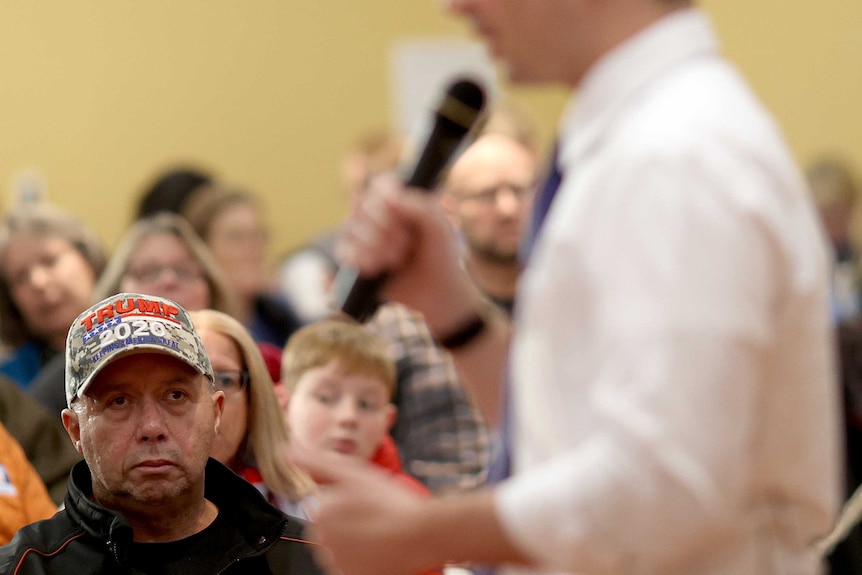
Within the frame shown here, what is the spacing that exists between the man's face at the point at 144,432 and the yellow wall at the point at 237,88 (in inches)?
181

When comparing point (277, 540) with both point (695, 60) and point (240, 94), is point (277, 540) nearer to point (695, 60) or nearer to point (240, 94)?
point (695, 60)

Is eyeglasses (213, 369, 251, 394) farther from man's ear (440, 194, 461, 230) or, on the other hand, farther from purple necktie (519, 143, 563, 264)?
man's ear (440, 194, 461, 230)

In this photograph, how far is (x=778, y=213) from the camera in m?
1.08

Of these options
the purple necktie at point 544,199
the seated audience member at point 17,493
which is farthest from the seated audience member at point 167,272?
the purple necktie at point 544,199

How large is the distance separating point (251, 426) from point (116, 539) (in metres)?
0.62

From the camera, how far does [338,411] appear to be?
309cm

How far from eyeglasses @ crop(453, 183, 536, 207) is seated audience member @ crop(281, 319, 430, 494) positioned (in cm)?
105

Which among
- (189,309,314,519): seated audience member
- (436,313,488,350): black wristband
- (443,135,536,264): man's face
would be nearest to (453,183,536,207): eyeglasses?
(443,135,536,264): man's face

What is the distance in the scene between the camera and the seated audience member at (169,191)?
18.1 ft

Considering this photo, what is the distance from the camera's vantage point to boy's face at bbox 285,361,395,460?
3.04 meters

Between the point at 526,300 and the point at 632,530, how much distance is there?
23 centimetres

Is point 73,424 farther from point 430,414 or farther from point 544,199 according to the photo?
point 430,414

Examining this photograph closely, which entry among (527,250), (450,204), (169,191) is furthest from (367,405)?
(169,191)

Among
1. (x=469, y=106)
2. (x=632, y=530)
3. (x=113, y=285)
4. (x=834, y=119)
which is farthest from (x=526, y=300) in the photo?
(x=834, y=119)
